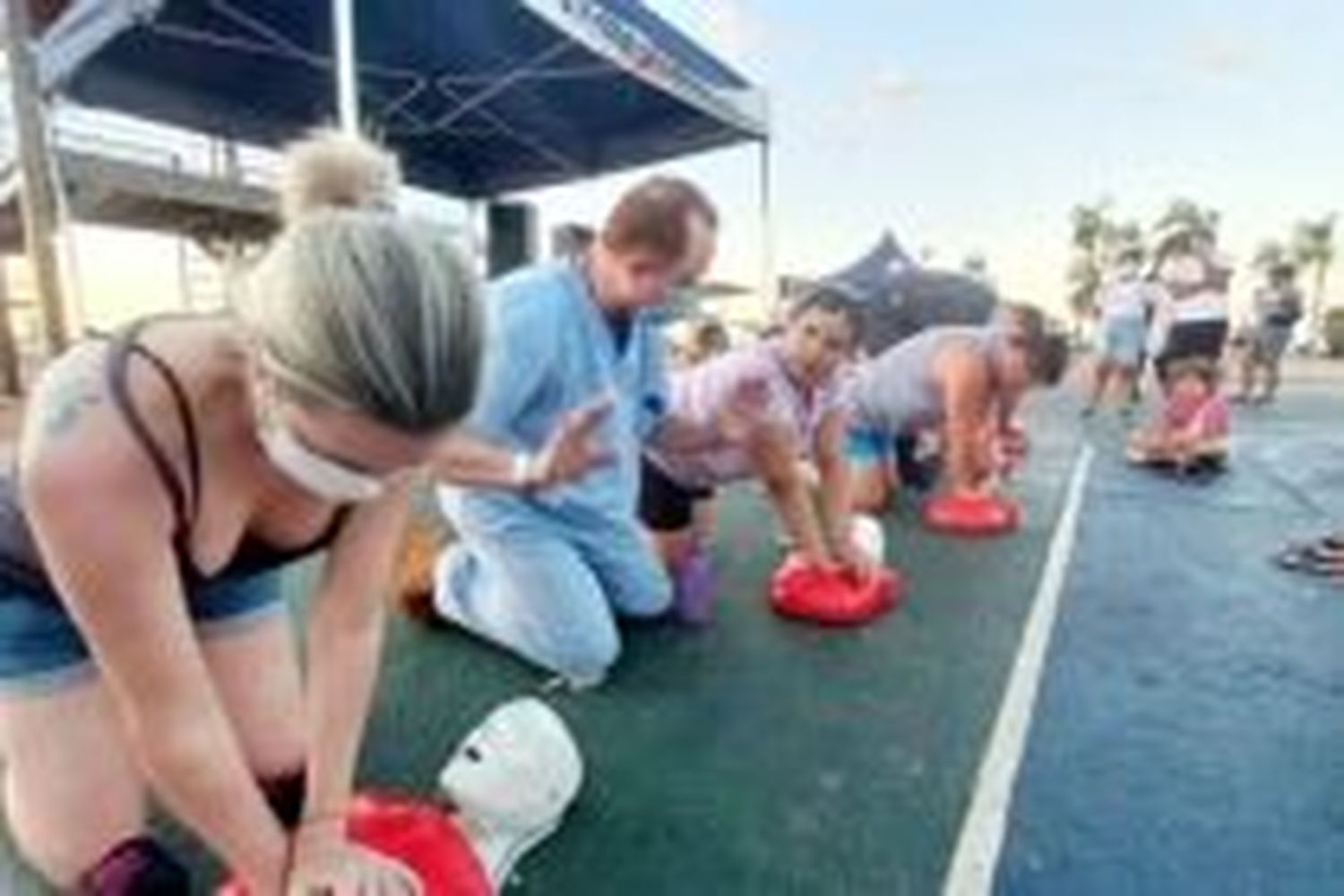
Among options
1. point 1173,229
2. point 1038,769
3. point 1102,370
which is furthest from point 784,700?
point 1102,370

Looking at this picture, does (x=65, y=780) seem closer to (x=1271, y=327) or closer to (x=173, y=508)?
(x=173, y=508)

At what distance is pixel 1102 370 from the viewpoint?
10.3m

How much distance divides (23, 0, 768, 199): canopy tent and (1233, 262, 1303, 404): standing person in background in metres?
5.07

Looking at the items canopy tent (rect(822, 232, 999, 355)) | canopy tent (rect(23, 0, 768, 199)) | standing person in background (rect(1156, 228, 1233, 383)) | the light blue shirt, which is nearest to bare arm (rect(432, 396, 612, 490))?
the light blue shirt

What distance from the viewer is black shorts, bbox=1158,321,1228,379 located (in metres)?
7.67

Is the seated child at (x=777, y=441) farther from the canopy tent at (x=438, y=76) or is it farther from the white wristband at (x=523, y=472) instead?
the canopy tent at (x=438, y=76)

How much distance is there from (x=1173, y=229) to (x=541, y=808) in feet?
26.0

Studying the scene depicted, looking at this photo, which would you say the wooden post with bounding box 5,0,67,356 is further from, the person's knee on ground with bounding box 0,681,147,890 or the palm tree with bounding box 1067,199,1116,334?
the palm tree with bounding box 1067,199,1116,334

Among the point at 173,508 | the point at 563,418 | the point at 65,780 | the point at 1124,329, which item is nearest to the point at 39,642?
the point at 65,780

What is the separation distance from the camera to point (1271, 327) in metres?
12.1

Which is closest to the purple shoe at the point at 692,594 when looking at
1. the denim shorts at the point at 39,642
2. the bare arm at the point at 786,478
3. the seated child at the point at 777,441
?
the seated child at the point at 777,441

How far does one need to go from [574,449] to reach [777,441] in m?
1.22

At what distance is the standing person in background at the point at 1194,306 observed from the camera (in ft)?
25.4

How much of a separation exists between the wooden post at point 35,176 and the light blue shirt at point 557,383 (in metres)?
4.61
